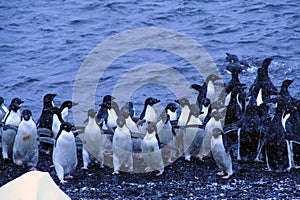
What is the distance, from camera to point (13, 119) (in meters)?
9.37

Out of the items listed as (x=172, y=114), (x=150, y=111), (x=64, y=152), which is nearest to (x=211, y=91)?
(x=172, y=114)

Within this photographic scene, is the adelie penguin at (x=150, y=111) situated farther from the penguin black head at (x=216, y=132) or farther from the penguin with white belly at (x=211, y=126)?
the penguin black head at (x=216, y=132)

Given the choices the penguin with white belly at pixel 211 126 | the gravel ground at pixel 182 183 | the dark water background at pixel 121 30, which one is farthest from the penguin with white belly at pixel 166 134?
the dark water background at pixel 121 30

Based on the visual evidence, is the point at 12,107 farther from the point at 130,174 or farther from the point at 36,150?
the point at 130,174

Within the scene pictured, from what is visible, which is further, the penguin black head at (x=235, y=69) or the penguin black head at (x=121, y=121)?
the penguin black head at (x=235, y=69)

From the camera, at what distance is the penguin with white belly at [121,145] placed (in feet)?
28.2

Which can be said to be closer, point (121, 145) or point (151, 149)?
point (151, 149)

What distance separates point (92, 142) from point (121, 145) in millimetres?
452

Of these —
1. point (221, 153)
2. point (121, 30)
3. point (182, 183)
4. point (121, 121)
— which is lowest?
point (182, 183)

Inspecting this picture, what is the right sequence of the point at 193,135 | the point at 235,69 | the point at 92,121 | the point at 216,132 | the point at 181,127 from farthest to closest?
1. the point at 235,69
2. the point at 181,127
3. the point at 193,135
4. the point at 92,121
5. the point at 216,132

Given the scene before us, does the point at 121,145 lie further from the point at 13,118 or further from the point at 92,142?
the point at 13,118

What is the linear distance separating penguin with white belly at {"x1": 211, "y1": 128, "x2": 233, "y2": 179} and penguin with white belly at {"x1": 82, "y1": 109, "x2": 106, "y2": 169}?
1.53m

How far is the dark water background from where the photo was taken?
14.9 meters

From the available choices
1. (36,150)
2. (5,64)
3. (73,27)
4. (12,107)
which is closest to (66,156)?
(36,150)
